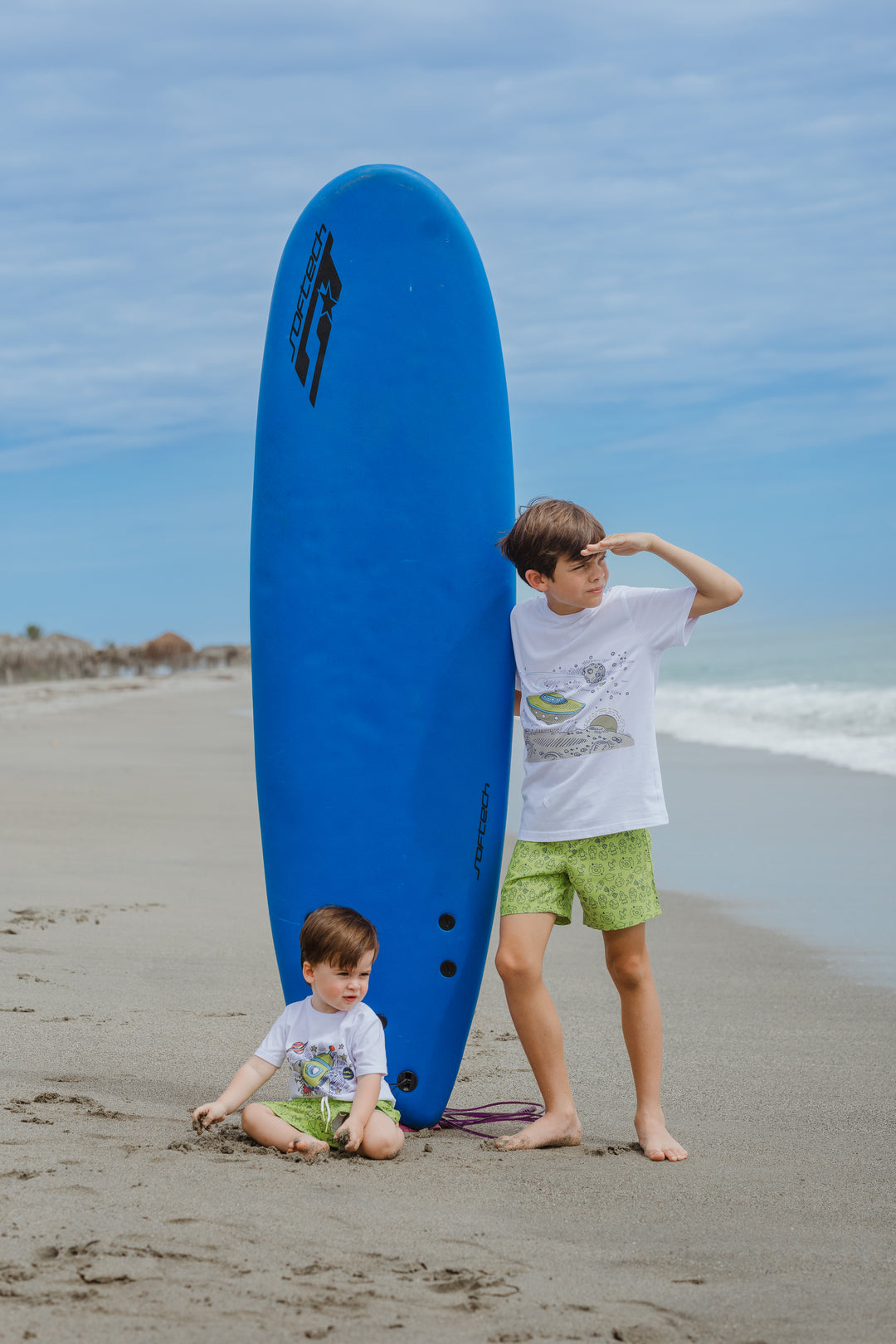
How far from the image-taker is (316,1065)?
2.35 m

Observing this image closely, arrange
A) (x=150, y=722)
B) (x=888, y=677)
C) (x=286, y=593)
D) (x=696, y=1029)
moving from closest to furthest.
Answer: (x=286, y=593), (x=696, y=1029), (x=150, y=722), (x=888, y=677)

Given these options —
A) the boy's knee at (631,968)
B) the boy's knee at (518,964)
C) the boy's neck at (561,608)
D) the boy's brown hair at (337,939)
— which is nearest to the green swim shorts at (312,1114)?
the boy's brown hair at (337,939)

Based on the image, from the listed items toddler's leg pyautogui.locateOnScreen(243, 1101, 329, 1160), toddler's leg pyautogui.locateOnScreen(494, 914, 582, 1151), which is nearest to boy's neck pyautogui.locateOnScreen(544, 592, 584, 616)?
toddler's leg pyautogui.locateOnScreen(494, 914, 582, 1151)

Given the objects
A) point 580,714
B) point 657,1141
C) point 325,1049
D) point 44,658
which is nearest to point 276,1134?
point 325,1049

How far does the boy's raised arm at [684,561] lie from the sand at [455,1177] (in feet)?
3.61

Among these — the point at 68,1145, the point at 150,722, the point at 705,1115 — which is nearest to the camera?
the point at 68,1145

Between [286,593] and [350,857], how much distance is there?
2.04 ft

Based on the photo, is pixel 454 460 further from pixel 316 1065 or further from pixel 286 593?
pixel 316 1065

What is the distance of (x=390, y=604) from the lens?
9.04ft

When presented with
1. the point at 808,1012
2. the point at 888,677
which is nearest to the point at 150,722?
the point at 808,1012

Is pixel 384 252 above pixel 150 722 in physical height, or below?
above

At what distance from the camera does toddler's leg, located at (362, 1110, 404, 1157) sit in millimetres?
2266

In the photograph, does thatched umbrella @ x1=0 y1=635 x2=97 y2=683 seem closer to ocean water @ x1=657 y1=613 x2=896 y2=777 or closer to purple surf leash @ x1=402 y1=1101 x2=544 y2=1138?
ocean water @ x1=657 y1=613 x2=896 y2=777

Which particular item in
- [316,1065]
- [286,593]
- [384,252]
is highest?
[384,252]
